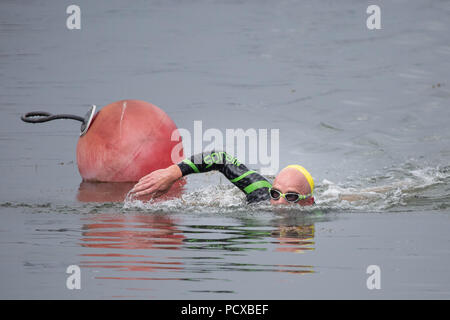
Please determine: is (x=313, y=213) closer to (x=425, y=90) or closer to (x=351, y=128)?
(x=351, y=128)

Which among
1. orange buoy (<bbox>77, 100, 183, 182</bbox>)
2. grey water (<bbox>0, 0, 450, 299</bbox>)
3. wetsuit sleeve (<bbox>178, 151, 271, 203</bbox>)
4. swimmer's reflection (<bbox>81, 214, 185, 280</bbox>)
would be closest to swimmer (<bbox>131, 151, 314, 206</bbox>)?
wetsuit sleeve (<bbox>178, 151, 271, 203</bbox>)

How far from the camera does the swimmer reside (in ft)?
34.7

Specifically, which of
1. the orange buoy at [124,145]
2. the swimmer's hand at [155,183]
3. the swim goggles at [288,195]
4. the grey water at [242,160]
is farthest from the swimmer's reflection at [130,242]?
the orange buoy at [124,145]

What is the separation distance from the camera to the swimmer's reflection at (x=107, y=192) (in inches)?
482

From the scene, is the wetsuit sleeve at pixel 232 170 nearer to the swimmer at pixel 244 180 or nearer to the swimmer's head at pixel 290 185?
the swimmer at pixel 244 180

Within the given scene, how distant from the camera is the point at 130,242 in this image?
908 centimetres

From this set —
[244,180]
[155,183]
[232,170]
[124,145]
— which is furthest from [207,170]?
[124,145]

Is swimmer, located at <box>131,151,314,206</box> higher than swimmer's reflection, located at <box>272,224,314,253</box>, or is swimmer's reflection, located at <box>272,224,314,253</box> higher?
swimmer, located at <box>131,151,314,206</box>

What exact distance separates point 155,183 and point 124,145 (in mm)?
2601

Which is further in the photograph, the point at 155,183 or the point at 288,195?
the point at 288,195

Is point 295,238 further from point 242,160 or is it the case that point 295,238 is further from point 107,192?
point 242,160

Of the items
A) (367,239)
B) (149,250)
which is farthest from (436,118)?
(149,250)

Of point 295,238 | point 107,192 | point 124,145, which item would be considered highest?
point 124,145

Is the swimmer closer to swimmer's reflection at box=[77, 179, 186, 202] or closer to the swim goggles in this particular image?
the swim goggles
